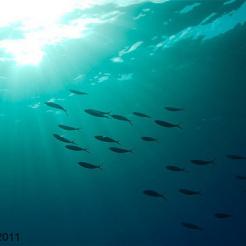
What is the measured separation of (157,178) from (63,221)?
33364 mm

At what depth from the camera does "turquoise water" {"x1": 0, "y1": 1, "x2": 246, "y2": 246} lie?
16.8 metres

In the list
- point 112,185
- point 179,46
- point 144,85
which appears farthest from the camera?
point 112,185

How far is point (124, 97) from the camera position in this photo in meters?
24.3

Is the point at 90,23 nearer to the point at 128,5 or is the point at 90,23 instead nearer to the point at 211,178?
Answer: the point at 128,5

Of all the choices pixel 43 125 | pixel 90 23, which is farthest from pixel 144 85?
pixel 43 125

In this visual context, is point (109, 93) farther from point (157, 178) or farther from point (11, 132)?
point (157, 178)

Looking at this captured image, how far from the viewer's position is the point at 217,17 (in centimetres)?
1658

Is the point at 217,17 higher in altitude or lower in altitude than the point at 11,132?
higher

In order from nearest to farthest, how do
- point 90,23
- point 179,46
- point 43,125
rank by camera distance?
point 90,23
point 179,46
point 43,125

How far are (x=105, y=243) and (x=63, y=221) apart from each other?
15181 millimetres

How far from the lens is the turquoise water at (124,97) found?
16.8m

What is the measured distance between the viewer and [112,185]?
49.0 metres

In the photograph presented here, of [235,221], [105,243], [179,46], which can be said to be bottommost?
[105,243]

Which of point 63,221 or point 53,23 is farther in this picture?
point 63,221
